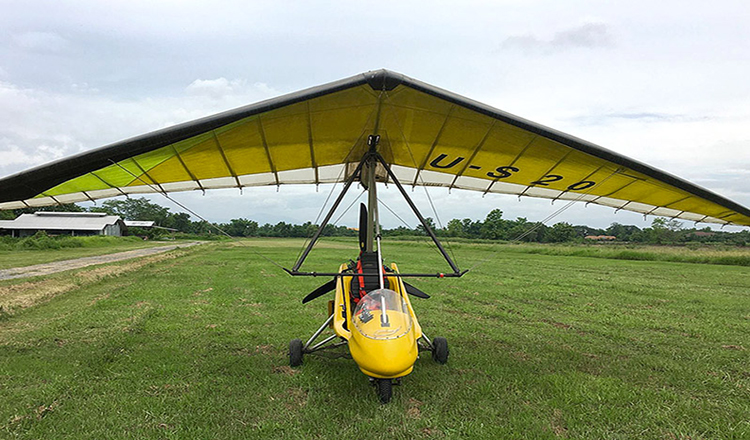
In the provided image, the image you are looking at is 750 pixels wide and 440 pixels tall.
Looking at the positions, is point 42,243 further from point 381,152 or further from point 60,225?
point 381,152

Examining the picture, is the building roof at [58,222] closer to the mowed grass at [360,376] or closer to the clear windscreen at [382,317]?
the mowed grass at [360,376]

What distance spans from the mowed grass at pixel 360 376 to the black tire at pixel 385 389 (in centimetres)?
11

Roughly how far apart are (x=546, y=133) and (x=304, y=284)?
11.0m

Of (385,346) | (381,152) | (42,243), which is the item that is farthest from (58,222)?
(385,346)

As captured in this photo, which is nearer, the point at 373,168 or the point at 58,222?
the point at 373,168

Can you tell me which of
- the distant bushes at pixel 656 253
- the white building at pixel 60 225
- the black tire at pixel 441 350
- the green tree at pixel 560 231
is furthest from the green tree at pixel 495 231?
the white building at pixel 60 225

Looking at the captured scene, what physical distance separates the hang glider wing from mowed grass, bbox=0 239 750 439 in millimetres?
2355

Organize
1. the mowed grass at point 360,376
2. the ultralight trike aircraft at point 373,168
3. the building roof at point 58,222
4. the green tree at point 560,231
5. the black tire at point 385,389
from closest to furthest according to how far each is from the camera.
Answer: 1. the mowed grass at point 360,376
2. the ultralight trike aircraft at point 373,168
3. the black tire at point 385,389
4. the green tree at point 560,231
5. the building roof at point 58,222

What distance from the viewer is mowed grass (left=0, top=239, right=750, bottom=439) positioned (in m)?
3.80

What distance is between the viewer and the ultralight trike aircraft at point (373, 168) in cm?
398

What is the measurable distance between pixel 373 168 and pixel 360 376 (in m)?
2.78

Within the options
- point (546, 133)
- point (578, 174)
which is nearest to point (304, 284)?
point (578, 174)

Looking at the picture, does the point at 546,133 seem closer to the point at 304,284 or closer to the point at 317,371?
the point at 317,371

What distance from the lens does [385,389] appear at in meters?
4.12
